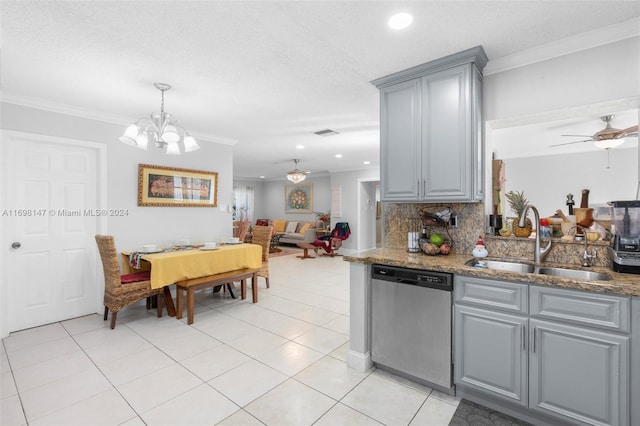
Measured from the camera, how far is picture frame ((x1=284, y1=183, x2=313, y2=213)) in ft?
34.1

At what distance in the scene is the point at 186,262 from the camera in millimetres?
3523

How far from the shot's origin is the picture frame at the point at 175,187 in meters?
4.09

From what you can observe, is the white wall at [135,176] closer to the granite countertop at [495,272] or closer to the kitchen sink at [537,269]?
the granite countertop at [495,272]

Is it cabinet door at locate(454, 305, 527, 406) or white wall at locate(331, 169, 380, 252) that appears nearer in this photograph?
cabinet door at locate(454, 305, 527, 406)

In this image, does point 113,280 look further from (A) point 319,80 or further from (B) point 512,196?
(B) point 512,196

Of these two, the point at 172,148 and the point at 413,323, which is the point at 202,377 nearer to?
the point at 413,323

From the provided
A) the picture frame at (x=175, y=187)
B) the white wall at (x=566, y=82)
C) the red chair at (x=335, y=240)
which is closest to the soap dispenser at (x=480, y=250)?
the white wall at (x=566, y=82)

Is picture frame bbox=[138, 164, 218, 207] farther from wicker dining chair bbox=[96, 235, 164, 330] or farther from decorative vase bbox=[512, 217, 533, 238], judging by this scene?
decorative vase bbox=[512, 217, 533, 238]

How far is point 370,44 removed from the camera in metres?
2.17

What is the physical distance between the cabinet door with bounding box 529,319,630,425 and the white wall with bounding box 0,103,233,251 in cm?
433

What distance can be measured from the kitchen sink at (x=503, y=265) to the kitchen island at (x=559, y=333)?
0.09 m

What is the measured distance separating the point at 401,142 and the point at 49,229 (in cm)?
398

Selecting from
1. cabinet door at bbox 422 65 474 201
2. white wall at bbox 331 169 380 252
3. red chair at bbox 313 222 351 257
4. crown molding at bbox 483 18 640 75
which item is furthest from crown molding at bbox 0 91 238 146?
white wall at bbox 331 169 380 252

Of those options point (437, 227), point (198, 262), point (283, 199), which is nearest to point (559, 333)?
point (437, 227)
